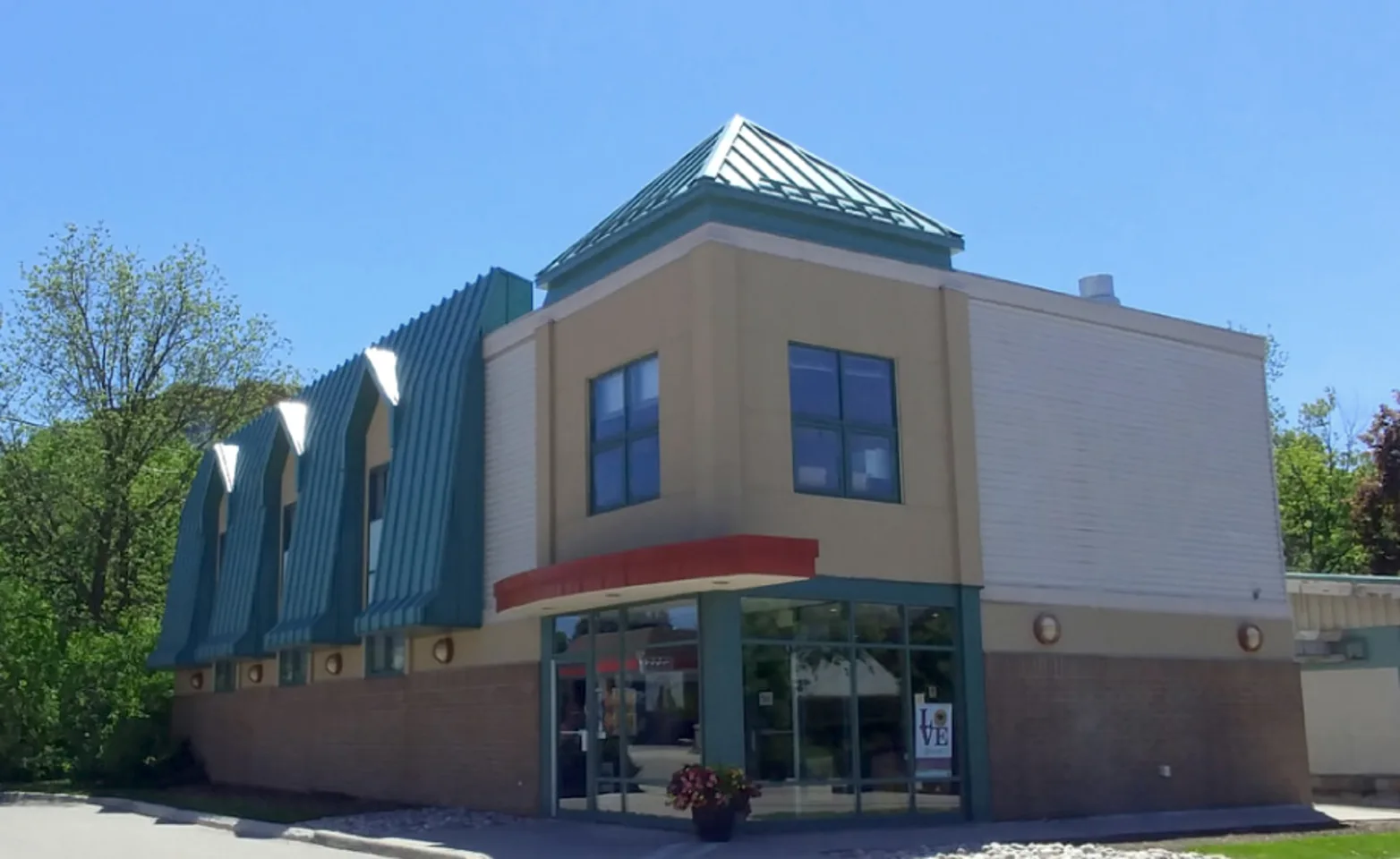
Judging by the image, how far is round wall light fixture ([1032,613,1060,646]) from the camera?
Result: 19.5 meters

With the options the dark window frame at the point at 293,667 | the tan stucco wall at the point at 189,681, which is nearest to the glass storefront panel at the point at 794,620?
the dark window frame at the point at 293,667

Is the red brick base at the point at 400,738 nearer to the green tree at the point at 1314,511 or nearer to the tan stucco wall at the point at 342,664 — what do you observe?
the tan stucco wall at the point at 342,664

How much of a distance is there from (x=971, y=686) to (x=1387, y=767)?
11.9m

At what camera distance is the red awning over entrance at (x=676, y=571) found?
51.6ft

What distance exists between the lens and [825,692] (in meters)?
17.5

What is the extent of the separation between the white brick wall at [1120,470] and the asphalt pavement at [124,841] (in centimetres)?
961

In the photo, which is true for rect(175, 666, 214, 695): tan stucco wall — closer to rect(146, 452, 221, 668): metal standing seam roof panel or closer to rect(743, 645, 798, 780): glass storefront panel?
rect(146, 452, 221, 668): metal standing seam roof panel

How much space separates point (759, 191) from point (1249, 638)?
10.2 meters

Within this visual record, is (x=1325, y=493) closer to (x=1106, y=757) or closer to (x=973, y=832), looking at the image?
(x=1106, y=757)

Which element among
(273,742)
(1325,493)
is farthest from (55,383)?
(1325,493)

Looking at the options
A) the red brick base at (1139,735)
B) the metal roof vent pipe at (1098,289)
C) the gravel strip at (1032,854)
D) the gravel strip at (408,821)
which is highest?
the metal roof vent pipe at (1098,289)

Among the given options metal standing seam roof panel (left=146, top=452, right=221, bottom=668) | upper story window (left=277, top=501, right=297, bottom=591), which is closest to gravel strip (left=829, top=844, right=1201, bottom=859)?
upper story window (left=277, top=501, right=297, bottom=591)

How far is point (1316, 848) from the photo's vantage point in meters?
15.9

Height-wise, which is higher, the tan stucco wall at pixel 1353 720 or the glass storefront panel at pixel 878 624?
the glass storefront panel at pixel 878 624
